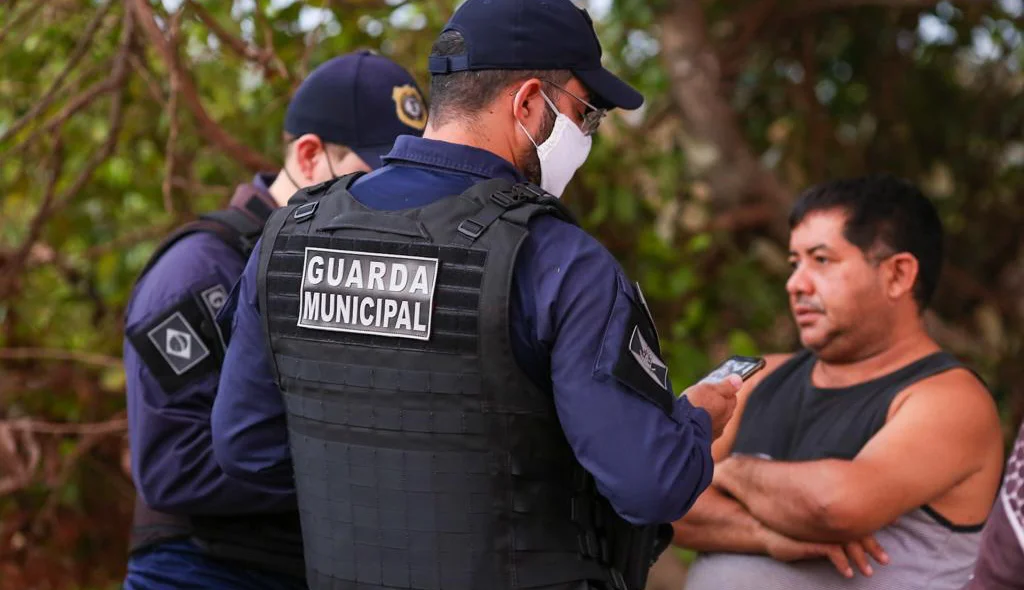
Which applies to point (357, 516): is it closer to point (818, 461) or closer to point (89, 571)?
point (818, 461)

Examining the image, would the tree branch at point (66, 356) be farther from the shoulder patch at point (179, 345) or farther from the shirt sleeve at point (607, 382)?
the shirt sleeve at point (607, 382)

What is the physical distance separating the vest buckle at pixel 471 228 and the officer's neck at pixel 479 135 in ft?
0.58

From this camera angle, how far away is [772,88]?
5906mm

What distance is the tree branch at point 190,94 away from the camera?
10.9ft

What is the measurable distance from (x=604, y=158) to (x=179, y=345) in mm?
2496

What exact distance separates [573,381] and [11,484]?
326cm

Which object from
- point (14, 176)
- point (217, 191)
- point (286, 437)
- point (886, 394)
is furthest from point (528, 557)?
point (14, 176)

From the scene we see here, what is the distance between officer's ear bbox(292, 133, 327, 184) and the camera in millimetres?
2680

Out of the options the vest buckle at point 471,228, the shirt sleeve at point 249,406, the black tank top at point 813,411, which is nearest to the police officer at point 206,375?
the shirt sleeve at point 249,406

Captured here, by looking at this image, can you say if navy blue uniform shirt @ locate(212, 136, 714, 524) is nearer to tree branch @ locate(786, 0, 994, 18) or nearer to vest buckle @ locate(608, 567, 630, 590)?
vest buckle @ locate(608, 567, 630, 590)

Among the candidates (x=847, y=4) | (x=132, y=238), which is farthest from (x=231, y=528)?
(x=847, y=4)

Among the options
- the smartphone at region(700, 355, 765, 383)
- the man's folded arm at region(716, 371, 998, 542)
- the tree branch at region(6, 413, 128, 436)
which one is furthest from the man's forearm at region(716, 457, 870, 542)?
the tree branch at region(6, 413, 128, 436)

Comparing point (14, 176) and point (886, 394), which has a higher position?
point (14, 176)

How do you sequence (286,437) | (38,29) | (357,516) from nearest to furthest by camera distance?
(357,516) < (286,437) < (38,29)
